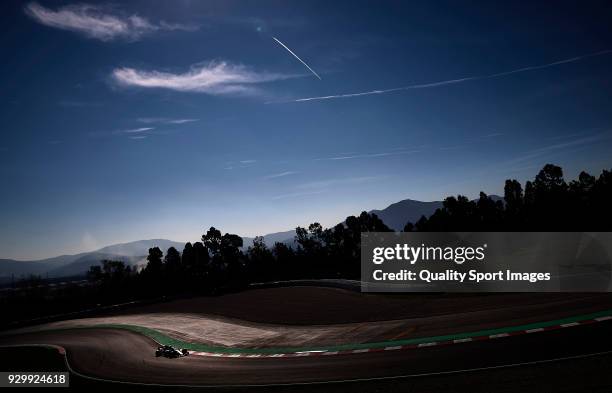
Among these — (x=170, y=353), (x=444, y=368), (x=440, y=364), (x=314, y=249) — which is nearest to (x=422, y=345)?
(x=440, y=364)

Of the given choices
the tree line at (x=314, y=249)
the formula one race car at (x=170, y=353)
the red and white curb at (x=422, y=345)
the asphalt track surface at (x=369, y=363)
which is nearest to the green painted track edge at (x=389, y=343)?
the red and white curb at (x=422, y=345)

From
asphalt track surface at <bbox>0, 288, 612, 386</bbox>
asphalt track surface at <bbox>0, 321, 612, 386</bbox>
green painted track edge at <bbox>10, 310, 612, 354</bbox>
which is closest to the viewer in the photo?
asphalt track surface at <bbox>0, 288, 612, 386</bbox>

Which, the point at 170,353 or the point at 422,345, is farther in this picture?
the point at 170,353

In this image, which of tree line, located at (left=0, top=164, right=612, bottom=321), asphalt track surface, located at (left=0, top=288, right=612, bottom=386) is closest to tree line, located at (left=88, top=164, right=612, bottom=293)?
tree line, located at (left=0, top=164, right=612, bottom=321)

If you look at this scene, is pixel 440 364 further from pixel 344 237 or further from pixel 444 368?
pixel 344 237

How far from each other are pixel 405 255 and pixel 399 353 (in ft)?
126

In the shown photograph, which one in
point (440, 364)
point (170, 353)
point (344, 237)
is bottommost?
point (170, 353)

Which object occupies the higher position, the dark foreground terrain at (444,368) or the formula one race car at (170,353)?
the dark foreground terrain at (444,368)

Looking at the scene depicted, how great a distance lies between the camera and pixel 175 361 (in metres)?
23.9

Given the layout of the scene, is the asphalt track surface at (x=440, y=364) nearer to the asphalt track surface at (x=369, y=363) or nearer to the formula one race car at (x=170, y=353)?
the asphalt track surface at (x=369, y=363)

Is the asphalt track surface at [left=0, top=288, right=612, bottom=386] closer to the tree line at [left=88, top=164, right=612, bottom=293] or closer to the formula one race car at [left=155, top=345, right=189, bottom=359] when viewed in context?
the formula one race car at [left=155, top=345, right=189, bottom=359]

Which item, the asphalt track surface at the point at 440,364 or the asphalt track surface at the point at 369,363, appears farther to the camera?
the asphalt track surface at the point at 369,363

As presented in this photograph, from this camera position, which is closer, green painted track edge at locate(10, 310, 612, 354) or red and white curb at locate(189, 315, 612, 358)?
red and white curb at locate(189, 315, 612, 358)

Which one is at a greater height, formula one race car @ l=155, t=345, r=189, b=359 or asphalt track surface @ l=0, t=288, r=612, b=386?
asphalt track surface @ l=0, t=288, r=612, b=386
